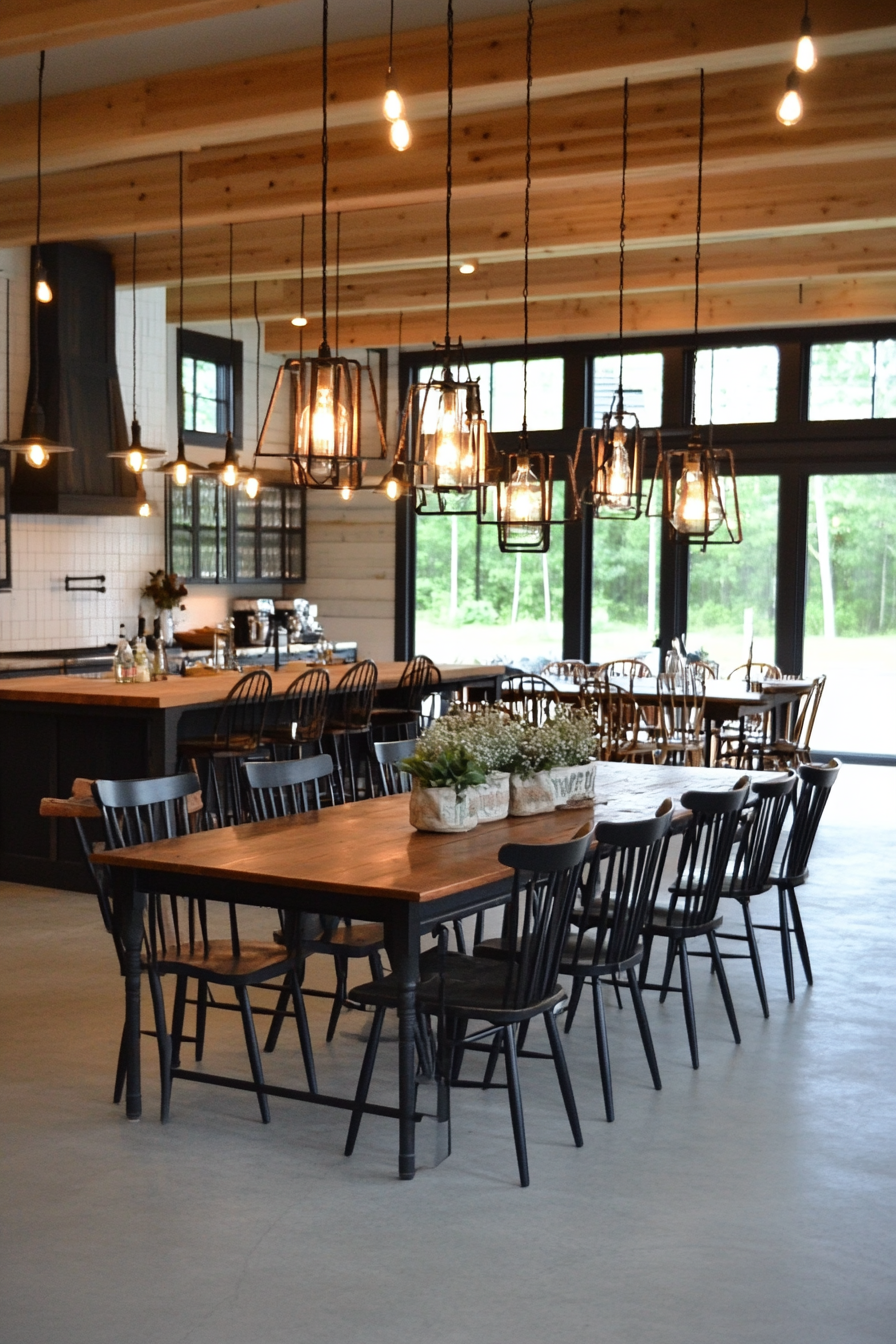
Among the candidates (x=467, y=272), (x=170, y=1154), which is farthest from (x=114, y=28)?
(x=467, y=272)

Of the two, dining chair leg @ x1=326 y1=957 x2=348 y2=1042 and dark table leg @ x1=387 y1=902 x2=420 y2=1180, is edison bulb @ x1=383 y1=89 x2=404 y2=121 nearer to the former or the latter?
dark table leg @ x1=387 y1=902 x2=420 y2=1180

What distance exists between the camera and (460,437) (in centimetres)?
421

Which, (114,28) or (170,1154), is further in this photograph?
(114,28)

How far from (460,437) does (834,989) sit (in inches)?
102

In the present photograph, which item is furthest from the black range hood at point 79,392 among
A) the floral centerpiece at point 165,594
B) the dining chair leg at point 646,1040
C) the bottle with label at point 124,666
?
the dining chair leg at point 646,1040

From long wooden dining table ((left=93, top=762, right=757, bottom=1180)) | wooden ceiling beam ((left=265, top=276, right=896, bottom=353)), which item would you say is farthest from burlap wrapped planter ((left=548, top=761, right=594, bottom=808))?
wooden ceiling beam ((left=265, top=276, right=896, bottom=353))

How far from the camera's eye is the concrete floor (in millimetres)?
2928

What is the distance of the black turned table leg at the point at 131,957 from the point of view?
12.8ft

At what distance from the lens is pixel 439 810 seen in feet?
14.5

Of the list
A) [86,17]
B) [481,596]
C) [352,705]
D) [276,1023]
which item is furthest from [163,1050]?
[481,596]

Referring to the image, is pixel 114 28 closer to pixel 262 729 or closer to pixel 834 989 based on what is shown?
pixel 262 729

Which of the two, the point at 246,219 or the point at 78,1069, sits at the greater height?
the point at 246,219

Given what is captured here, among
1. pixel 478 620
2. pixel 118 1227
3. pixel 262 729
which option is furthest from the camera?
pixel 478 620

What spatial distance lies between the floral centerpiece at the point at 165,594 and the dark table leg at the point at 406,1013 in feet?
23.9
